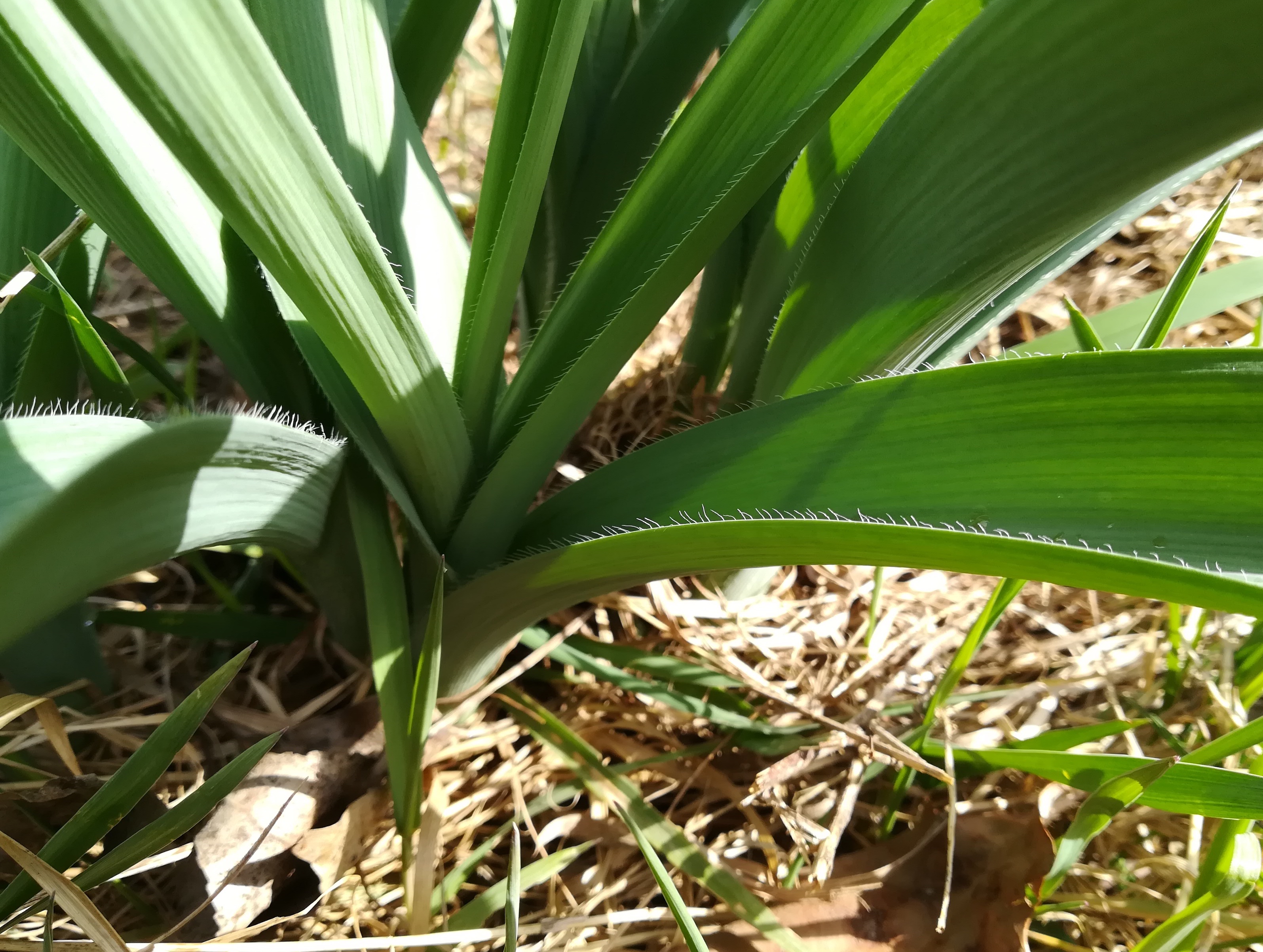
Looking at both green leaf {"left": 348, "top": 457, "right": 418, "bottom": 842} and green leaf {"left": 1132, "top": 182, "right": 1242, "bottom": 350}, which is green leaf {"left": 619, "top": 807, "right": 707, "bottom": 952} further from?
green leaf {"left": 1132, "top": 182, "right": 1242, "bottom": 350}

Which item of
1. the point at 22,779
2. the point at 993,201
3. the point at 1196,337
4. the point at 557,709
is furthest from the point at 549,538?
the point at 1196,337

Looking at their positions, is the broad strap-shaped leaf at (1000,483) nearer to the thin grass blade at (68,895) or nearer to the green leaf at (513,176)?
the green leaf at (513,176)

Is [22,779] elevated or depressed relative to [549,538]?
depressed

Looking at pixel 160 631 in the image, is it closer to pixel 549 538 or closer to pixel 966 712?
pixel 549 538

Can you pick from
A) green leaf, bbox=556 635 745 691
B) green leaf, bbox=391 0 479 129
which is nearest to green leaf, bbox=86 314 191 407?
green leaf, bbox=391 0 479 129

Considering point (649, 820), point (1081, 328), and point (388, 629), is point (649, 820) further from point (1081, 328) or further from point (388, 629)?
point (1081, 328)

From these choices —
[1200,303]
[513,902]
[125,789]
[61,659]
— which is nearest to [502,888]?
[513,902]
